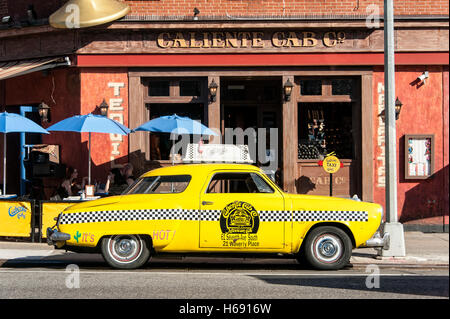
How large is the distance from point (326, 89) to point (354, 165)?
7.27 feet

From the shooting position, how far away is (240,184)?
9.95 meters

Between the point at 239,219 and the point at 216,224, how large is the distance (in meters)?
0.38

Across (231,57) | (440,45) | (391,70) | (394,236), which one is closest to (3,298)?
(394,236)

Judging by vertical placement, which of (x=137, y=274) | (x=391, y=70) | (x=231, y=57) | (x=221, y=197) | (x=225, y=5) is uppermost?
(x=225, y=5)

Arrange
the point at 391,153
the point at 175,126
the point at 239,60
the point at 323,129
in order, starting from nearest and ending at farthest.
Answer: the point at 391,153, the point at 175,126, the point at 239,60, the point at 323,129

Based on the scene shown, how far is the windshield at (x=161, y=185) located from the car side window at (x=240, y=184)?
0.46 m

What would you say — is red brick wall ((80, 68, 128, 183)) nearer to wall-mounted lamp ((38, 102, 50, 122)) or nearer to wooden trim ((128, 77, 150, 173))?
wooden trim ((128, 77, 150, 173))

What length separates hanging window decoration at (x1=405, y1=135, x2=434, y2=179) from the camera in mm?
15820

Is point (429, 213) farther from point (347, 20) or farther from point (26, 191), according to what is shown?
point (26, 191)

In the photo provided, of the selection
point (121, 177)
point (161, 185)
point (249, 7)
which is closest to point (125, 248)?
point (161, 185)

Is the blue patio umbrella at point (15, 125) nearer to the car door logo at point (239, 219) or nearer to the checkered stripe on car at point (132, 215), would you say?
the checkered stripe on car at point (132, 215)

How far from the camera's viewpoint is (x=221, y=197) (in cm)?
970

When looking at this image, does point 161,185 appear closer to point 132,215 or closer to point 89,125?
point 132,215

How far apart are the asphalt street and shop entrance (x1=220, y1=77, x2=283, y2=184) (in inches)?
267
